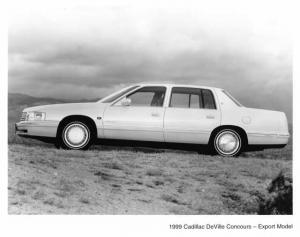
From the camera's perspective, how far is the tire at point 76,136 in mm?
8945

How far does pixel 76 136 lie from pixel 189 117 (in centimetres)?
219

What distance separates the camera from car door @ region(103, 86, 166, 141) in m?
8.80

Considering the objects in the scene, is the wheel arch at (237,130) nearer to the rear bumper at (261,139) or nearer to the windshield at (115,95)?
the rear bumper at (261,139)

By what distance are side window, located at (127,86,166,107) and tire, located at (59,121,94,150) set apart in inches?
40.8

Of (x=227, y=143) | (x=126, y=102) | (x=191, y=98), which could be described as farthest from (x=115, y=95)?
(x=227, y=143)

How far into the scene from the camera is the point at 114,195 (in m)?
6.61

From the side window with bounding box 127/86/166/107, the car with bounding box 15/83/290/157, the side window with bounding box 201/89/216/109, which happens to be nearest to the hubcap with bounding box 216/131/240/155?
the car with bounding box 15/83/290/157

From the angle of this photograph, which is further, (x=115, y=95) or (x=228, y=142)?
(x=115, y=95)

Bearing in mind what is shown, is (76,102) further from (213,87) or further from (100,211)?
Result: (100,211)

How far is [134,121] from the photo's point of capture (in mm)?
8820

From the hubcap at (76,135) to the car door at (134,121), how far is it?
0.43m

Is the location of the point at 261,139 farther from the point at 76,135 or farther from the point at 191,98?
the point at 76,135

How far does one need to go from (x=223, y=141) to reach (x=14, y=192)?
424cm
